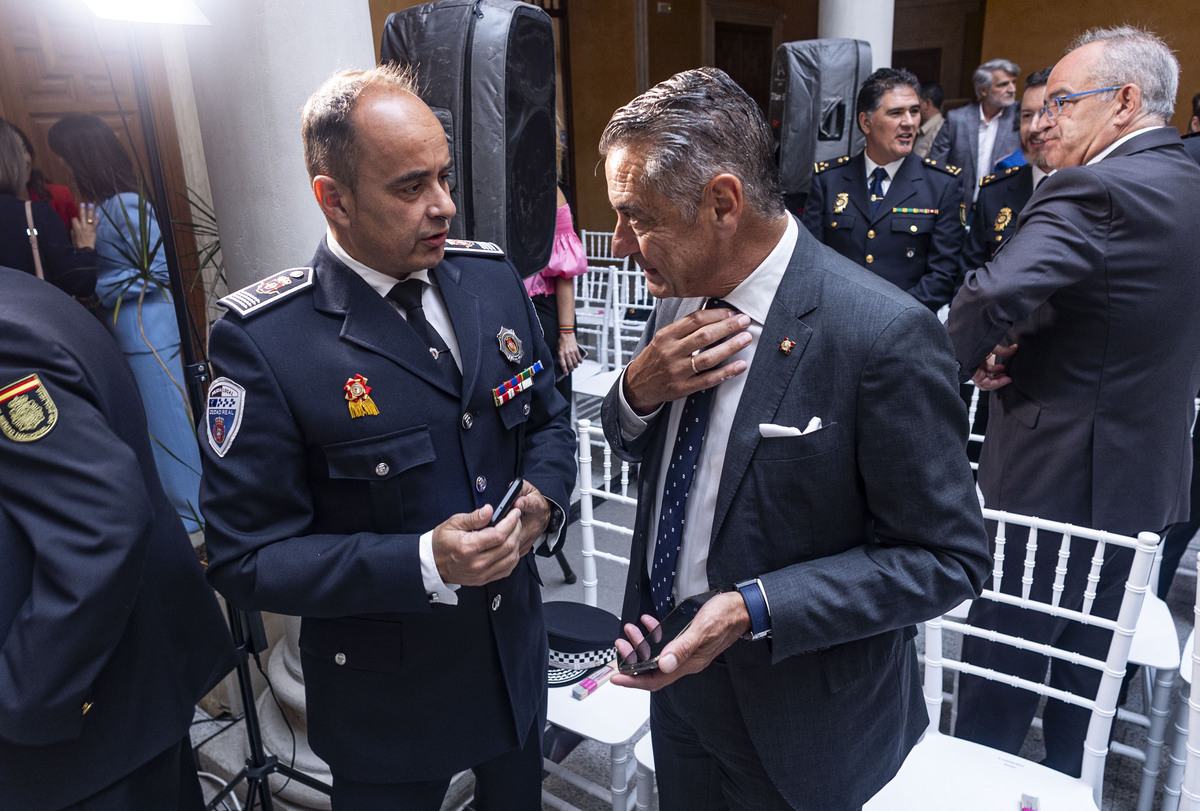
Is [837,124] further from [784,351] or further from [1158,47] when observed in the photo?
[784,351]

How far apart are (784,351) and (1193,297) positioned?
130 centimetres

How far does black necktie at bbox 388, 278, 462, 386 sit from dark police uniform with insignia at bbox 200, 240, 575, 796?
25 millimetres

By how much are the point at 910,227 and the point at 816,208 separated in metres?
0.41

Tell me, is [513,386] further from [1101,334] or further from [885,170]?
[885,170]

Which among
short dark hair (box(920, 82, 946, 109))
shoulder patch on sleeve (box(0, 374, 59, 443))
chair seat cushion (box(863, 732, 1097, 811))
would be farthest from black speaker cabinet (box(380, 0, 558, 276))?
short dark hair (box(920, 82, 946, 109))

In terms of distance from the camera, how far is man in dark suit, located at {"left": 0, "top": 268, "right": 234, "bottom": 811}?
3.65 feet

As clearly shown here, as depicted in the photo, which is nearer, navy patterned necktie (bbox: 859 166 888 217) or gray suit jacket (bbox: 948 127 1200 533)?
gray suit jacket (bbox: 948 127 1200 533)

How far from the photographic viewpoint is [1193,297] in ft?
5.92

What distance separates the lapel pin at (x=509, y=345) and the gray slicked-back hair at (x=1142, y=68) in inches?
56.5

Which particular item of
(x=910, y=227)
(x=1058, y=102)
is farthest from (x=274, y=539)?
(x=910, y=227)

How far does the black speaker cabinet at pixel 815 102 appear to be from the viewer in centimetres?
415

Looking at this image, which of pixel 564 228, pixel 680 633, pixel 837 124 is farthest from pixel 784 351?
pixel 837 124

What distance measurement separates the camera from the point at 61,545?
1116 millimetres

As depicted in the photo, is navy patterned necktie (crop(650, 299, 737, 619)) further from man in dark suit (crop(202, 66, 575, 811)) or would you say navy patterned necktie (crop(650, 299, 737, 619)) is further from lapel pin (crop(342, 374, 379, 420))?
lapel pin (crop(342, 374, 379, 420))
